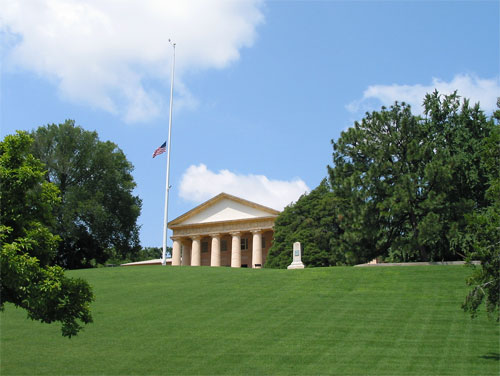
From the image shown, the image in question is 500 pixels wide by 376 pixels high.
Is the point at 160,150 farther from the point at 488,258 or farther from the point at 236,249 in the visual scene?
the point at 488,258

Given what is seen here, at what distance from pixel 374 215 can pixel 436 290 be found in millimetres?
11828

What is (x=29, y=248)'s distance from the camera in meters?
12.6

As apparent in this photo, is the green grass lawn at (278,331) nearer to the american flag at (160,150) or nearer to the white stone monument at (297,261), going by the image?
the white stone monument at (297,261)

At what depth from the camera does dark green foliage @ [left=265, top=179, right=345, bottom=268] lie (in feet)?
165

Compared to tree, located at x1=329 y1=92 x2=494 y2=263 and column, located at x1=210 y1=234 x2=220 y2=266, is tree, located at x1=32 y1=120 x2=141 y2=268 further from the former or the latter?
tree, located at x1=329 y1=92 x2=494 y2=263

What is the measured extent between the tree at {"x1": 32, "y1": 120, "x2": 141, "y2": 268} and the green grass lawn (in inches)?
979

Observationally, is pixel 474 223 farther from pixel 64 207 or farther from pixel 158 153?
pixel 64 207

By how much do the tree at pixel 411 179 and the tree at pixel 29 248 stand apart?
82.2ft

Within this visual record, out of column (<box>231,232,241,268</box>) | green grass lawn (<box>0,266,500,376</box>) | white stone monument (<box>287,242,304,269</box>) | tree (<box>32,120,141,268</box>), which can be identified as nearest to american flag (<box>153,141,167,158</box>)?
tree (<box>32,120,141,268</box>)

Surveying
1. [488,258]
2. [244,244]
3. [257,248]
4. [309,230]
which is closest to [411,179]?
[309,230]

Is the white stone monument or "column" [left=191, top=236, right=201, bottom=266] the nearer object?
the white stone monument

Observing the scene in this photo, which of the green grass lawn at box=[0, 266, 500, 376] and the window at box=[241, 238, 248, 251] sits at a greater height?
the window at box=[241, 238, 248, 251]

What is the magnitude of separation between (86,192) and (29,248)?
137 ft

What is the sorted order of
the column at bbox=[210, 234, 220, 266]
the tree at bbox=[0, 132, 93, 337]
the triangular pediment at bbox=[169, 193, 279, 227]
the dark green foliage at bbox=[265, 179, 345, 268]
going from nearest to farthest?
the tree at bbox=[0, 132, 93, 337]
the dark green foliage at bbox=[265, 179, 345, 268]
the triangular pediment at bbox=[169, 193, 279, 227]
the column at bbox=[210, 234, 220, 266]
